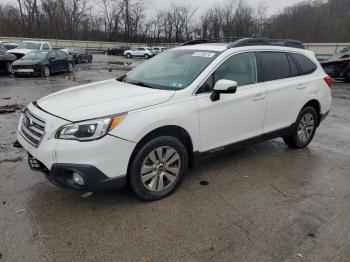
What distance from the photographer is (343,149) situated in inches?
222

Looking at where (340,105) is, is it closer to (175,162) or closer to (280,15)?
(175,162)

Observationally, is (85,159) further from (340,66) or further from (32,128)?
(340,66)

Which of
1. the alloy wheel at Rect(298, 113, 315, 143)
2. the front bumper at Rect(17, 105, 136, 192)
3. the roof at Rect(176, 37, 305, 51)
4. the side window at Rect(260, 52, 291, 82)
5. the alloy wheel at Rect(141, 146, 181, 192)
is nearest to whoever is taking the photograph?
the front bumper at Rect(17, 105, 136, 192)

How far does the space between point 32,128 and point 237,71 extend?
2.66 m

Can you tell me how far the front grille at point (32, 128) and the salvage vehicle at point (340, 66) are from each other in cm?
1554

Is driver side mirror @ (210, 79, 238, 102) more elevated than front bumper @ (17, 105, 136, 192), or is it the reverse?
driver side mirror @ (210, 79, 238, 102)

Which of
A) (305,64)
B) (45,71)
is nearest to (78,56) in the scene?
(45,71)

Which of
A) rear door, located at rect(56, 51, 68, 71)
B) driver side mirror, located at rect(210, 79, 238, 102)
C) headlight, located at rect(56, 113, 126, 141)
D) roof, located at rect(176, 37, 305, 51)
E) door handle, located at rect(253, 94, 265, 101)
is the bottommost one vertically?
rear door, located at rect(56, 51, 68, 71)

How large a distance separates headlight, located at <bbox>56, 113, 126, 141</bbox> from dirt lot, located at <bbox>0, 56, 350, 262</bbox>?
0.88m

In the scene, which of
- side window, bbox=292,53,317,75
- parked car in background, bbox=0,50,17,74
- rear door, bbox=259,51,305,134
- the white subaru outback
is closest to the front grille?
the white subaru outback

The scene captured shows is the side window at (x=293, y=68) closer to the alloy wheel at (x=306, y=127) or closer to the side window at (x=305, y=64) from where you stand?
the side window at (x=305, y=64)

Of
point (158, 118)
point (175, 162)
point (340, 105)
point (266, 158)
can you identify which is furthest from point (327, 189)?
point (340, 105)

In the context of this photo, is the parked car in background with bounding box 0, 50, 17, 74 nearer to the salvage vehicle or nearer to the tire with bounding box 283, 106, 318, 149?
the tire with bounding box 283, 106, 318, 149

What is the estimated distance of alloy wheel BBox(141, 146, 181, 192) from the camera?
3522mm
